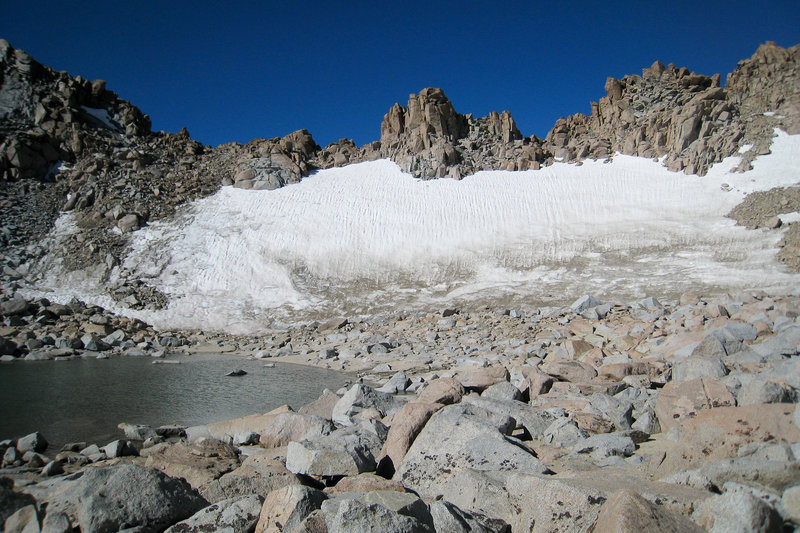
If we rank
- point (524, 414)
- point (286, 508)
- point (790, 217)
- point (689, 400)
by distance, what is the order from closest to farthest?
point (286, 508), point (689, 400), point (524, 414), point (790, 217)

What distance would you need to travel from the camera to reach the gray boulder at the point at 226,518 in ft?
14.0

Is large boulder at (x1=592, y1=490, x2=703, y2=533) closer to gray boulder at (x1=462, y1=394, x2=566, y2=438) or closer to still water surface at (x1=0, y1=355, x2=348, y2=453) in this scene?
gray boulder at (x1=462, y1=394, x2=566, y2=438)

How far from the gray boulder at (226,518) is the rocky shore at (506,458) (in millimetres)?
18

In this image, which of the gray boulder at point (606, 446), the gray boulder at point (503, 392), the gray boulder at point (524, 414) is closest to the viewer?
the gray boulder at point (606, 446)

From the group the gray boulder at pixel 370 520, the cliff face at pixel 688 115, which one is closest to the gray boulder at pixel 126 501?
the gray boulder at pixel 370 520

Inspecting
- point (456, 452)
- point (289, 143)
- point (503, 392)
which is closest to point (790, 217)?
point (503, 392)

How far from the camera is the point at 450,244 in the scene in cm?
3953

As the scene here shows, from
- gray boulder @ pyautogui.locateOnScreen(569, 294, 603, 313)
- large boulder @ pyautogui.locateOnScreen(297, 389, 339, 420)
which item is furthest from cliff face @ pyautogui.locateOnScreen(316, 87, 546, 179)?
large boulder @ pyautogui.locateOnScreen(297, 389, 339, 420)

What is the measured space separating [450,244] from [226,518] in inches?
1417

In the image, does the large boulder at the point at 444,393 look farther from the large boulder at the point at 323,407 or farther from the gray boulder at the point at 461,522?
the gray boulder at the point at 461,522

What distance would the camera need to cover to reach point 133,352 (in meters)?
22.7

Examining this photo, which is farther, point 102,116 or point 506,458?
point 102,116

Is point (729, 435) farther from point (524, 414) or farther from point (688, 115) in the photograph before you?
point (688, 115)

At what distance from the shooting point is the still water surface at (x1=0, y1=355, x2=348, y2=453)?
37.2 ft
